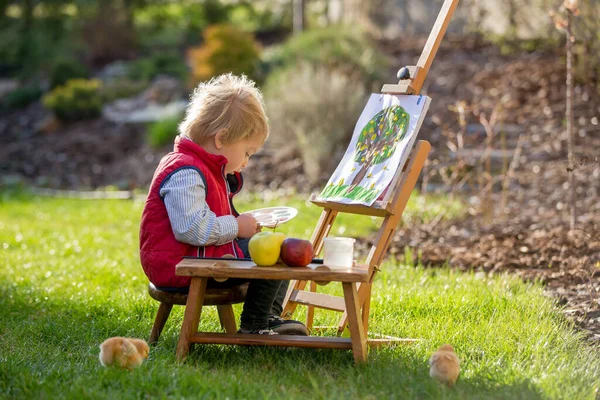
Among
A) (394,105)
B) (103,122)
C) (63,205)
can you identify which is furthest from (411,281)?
(103,122)

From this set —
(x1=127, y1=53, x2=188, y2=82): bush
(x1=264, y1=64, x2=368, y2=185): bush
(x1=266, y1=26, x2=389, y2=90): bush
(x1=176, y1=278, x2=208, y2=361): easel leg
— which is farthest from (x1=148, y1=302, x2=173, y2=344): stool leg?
(x1=127, y1=53, x2=188, y2=82): bush

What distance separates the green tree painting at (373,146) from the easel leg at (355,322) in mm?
542

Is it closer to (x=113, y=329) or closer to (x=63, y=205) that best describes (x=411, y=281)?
(x=113, y=329)

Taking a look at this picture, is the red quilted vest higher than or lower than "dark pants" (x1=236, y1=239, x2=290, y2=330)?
higher

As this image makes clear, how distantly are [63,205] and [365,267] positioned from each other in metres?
7.19

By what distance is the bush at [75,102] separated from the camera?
48.7 ft

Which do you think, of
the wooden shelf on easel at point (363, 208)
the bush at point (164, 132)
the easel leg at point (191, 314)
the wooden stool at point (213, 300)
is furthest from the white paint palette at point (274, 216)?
the bush at point (164, 132)

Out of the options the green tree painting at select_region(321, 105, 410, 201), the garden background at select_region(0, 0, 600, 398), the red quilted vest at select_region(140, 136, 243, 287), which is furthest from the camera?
the garden background at select_region(0, 0, 600, 398)

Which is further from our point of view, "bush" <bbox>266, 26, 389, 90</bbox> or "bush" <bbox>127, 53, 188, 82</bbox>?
"bush" <bbox>127, 53, 188, 82</bbox>

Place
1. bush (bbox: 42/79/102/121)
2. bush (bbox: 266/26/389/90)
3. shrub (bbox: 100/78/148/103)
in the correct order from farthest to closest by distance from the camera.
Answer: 1. shrub (bbox: 100/78/148/103)
2. bush (bbox: 42/79/102/121)
3. bush (bbox: 266/26/389/90)

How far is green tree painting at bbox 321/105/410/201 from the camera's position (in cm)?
402

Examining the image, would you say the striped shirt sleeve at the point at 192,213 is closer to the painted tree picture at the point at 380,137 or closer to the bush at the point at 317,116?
the painted tree picture at the point at 380,137

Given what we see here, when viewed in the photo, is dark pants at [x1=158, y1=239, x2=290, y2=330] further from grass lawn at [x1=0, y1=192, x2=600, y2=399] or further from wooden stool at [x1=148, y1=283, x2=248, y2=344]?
grass lawn at [x1=0, y1=192, x2=600, y2=399]

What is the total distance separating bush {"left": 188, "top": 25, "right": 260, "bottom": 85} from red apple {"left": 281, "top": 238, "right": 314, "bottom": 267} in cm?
969
